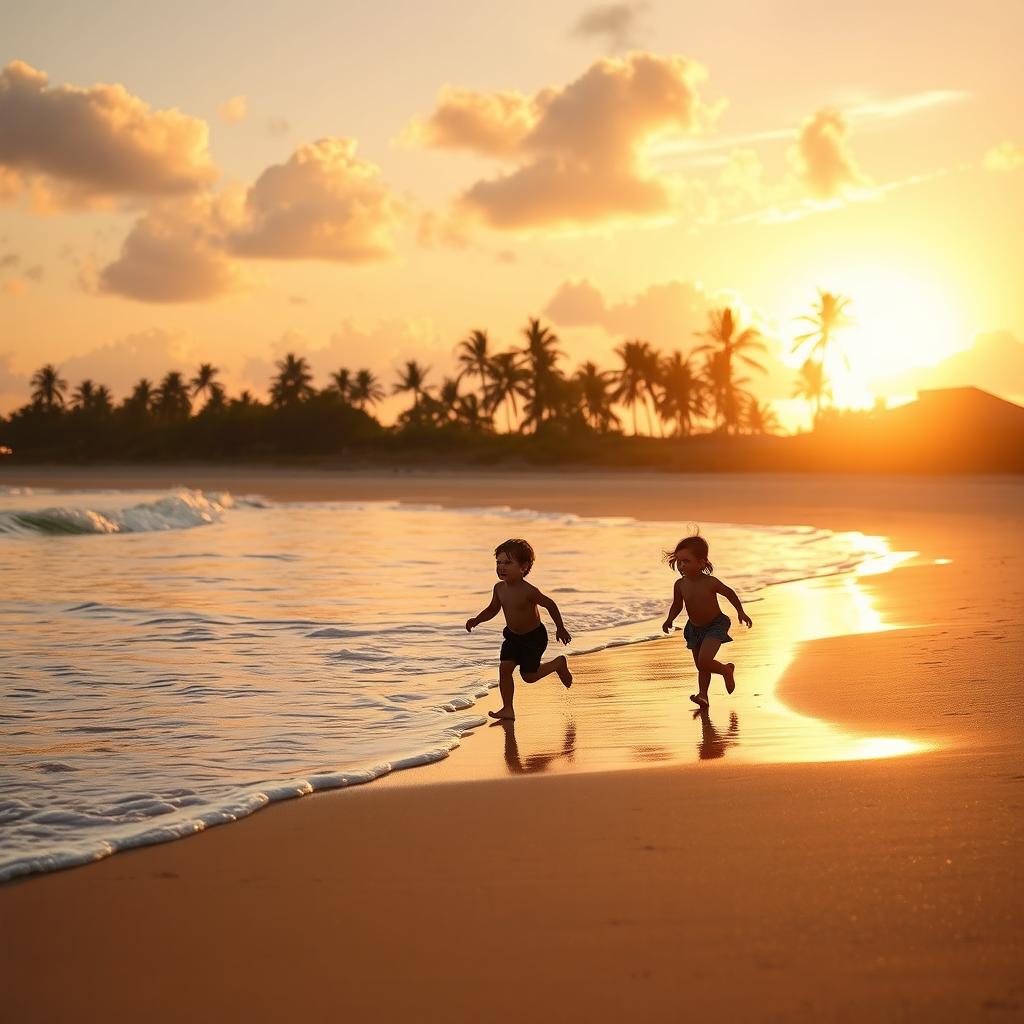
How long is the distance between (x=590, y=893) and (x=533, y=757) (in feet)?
6.54

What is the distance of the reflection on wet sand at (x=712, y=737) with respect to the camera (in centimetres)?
528

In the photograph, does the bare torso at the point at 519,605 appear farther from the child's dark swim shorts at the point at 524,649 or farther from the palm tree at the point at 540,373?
the palm tree at the point at 540,373

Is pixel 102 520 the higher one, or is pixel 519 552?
pixel 519 552

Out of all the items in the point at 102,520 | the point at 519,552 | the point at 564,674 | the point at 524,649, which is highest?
the point at 519,552

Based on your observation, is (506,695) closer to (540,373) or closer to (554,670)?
(554,670)

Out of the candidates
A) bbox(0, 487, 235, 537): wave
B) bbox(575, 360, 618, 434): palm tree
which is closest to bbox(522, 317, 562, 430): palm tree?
bbox(575, 360, 618, 434): palm tree

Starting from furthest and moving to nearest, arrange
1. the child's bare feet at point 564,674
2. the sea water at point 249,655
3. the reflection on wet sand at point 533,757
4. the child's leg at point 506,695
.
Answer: the child's bare feet at point 564,674 → the child's leg at point 506,695 → the reflection on wet sand at point 533,757 → the sea water at point 249,655

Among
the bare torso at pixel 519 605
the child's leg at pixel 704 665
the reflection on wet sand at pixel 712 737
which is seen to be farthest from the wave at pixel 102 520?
the reflection on wet sand at pixel 712 737

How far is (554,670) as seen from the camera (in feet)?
22.5

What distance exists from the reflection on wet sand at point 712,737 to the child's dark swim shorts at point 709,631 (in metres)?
0.68

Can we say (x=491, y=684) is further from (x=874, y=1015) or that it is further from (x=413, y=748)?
(x=874, y=1015)

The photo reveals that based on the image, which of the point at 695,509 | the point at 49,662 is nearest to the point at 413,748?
the point at 49,662

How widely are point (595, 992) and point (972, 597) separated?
29.6 feet

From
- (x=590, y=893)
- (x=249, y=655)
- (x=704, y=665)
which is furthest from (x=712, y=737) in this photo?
(x=249, y=655)
